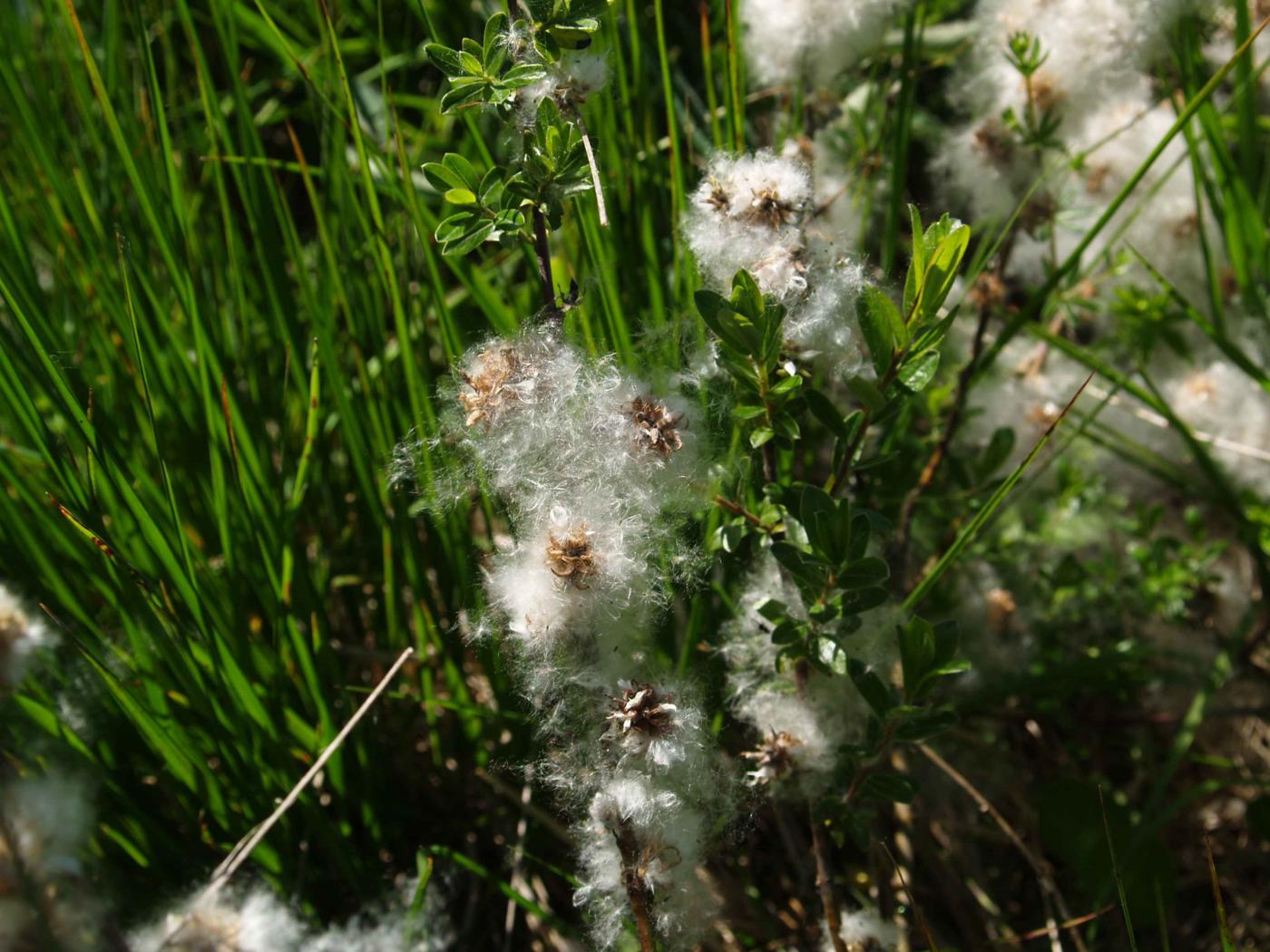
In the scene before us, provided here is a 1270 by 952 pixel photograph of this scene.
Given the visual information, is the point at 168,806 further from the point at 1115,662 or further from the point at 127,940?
the point at 1115,662

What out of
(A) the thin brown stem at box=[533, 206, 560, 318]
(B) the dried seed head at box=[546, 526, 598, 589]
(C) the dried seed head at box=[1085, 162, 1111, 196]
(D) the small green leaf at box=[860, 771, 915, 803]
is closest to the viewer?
(B) the dried seed head at box=[546, 526, 598, 589]

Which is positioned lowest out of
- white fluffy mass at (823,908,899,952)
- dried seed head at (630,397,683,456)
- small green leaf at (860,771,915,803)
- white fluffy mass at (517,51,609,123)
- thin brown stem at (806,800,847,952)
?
white fluffy mass at (823,908,899,952)

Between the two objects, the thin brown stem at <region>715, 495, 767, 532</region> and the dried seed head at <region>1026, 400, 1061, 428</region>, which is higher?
the thin brown stem at <region>715, 495, 767, 532</region>

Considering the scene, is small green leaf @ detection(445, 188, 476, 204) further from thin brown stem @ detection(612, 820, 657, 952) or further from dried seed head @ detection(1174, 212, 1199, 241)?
Answer: dried seed head @ detection(1174, 212, 1199, 241)

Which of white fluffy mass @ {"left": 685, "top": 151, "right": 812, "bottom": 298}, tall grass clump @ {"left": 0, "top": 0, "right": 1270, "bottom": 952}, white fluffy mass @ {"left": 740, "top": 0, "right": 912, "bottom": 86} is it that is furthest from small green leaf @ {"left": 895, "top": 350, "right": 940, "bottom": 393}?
white fluffy mass @ {"left": 740, "top": 0, "right": 912, "bottom": 86}

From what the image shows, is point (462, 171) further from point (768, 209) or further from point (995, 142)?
point (995, 142)

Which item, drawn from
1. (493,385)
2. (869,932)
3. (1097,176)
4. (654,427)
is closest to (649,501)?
(654,427)

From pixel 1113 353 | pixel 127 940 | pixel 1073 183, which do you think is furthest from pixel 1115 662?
pixel 127 940

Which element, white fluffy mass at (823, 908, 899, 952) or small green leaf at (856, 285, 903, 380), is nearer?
small green leaf at (856, 285, 903, 380)
